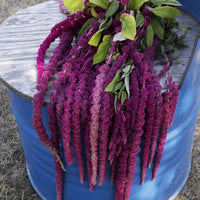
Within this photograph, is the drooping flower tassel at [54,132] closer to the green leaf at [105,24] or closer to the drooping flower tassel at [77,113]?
the drooping flower tassel at [77,113]

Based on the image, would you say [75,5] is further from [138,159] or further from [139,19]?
[138,159]

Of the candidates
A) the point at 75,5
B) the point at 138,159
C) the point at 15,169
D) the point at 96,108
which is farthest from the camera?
the point at 15,169

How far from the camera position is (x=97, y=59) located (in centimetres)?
106

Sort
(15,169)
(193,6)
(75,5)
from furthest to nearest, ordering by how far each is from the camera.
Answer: (15,169), (193,6), (75,5)

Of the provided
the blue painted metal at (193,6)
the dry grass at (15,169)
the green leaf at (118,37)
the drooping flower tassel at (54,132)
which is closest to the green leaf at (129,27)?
the green leaf at (118,37)

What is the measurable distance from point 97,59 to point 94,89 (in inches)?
6.5

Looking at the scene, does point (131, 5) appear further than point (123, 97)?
Yes

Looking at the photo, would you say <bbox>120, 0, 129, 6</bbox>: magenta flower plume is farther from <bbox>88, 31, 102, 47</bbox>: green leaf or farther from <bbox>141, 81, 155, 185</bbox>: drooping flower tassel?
<bbox>141, 81, 155, 185</bbox>: drooping flower tassel

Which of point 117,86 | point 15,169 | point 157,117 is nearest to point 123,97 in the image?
point 117,86

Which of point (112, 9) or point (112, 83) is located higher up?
point (112, 9)

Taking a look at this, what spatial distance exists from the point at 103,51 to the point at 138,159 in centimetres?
49

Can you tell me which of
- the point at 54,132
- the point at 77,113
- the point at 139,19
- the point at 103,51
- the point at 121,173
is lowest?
the point at 121,173

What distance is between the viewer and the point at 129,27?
101cm

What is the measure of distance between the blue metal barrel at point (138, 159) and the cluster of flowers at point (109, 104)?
0.08m
